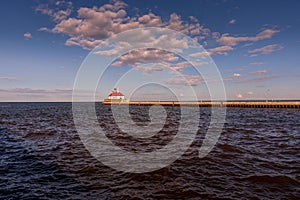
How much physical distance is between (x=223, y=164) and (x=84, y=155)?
8.04 meters

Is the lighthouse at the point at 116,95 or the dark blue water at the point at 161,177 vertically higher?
the lighthouse at the point at 116,95

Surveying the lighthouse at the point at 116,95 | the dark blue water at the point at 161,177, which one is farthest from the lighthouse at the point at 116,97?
the dark blue water at the point at 161,177

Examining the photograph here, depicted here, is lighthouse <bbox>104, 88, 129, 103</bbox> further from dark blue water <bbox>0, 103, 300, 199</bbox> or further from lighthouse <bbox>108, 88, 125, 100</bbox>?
dark blue water <bbox>0, 103, 300, 199</bbox>

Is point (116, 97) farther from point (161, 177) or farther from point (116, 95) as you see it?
point (161, 177)

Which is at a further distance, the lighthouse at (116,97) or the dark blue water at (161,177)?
the lighthouse at (116,97)

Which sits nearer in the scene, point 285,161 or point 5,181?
point 5,181

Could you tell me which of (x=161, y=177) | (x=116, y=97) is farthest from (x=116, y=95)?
(x=161, y=177)

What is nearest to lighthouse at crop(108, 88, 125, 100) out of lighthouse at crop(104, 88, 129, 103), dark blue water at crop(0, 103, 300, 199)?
lighthouse at crop(104, 88, 129, 103)

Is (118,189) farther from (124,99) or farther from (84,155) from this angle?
(124,99)

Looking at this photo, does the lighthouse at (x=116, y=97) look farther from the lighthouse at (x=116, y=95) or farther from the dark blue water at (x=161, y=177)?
the dark blue water at (x=161, y=177)

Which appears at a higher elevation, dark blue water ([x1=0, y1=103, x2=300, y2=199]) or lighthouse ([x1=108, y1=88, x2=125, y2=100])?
lighthouse ([x1=108, y1=88, x2=125, y2=100])

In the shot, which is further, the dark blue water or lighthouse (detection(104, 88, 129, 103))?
lighthouse (detection(104, 88, 129, 103))

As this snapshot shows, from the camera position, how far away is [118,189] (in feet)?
25.0

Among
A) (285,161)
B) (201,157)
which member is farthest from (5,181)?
(285,161)
